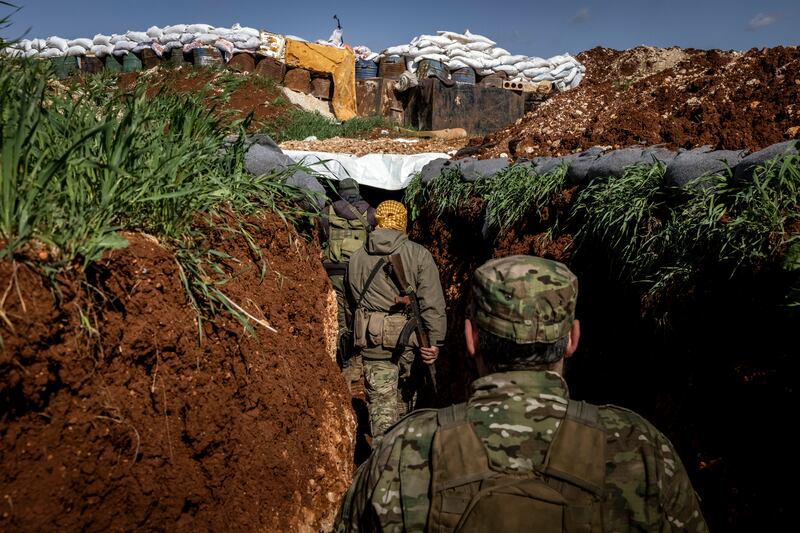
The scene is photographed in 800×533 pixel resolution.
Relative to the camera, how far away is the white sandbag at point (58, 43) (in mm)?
16978

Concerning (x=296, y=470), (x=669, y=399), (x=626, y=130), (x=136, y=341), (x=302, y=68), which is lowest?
(x=296, y=470)

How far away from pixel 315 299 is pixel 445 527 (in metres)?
2.10

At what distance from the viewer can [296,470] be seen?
8.95 feet

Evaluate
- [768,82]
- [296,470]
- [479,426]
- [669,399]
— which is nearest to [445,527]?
[479,426]

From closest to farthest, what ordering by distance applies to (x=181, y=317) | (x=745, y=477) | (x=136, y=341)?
(x=136, y=341) → (x=181, y=317) → (x=745, y=477)

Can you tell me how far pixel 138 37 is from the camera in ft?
54.2

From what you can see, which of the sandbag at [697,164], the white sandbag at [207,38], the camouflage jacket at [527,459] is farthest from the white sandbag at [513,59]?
the camouflage jacket at [527,459]

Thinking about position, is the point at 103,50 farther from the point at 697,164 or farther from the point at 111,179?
the point at 697,164

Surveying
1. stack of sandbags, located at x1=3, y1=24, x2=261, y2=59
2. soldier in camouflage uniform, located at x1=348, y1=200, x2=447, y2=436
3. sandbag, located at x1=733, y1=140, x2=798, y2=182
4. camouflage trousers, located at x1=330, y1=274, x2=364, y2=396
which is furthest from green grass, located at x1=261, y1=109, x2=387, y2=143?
sandbag, located at x1=733, y1=140, x2=798, y2=182

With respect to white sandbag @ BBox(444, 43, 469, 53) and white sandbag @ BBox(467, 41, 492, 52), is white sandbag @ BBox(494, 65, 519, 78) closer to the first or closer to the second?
white sandbag @ BBox(467, 41, 492, 52)

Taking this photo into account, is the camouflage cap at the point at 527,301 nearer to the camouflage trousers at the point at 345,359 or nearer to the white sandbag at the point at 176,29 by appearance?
the camouflage trousers at the point at 345,359

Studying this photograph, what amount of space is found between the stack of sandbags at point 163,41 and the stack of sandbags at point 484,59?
4090mm

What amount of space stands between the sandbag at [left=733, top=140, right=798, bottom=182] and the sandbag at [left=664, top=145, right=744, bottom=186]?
0.12m

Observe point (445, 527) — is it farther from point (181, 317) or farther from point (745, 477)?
point (745, 477)
